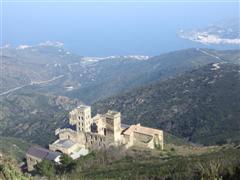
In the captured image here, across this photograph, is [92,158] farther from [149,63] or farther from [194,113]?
[149,63]

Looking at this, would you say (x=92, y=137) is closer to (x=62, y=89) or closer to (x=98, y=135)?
(x=98, y=135)

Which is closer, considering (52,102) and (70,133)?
(70,133)

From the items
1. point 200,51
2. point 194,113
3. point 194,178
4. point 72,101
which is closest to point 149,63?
point 200,51

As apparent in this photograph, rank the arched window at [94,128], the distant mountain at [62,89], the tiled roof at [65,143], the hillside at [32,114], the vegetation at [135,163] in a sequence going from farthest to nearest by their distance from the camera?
the distant mountain at [62,89]
the hillside at [32,114]
the arched window at [94,128]
the tiled roof at [65,143]
the vegetation at [135,163]

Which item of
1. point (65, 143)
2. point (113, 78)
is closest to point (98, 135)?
point (65, 143)

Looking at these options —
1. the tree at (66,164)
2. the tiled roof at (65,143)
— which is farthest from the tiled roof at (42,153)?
the tree at (66,164)

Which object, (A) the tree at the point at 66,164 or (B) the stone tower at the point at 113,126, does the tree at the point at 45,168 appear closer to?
(A) the tree at the point at 66,164
